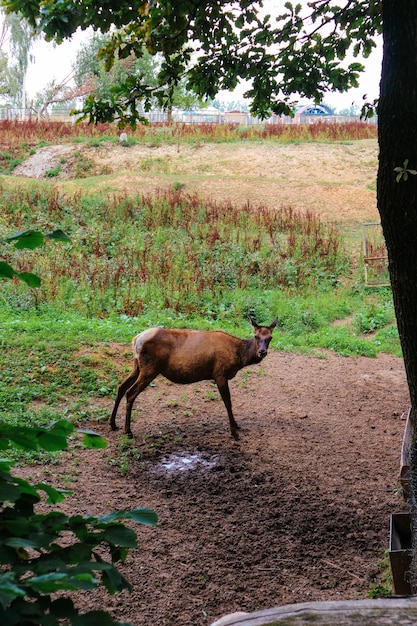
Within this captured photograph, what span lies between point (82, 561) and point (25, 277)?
64 cm

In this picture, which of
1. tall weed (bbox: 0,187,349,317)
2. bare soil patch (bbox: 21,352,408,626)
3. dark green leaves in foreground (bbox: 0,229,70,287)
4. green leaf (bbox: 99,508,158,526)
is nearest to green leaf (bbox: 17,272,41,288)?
dark green leaves in foreground (bbox: 0,229,70,287)

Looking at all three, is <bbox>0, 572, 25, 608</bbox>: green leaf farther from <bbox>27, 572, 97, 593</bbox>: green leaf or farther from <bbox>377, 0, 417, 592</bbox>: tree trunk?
<bbox>377, 0, 417, 592</bbox>: tree trunk

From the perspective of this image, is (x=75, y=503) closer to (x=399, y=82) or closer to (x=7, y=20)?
(x=399, y=82)

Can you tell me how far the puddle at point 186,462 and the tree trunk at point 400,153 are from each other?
340 cm

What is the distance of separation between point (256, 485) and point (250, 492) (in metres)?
0.19

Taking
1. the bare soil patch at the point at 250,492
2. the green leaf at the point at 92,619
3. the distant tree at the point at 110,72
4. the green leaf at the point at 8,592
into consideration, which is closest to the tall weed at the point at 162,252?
the bare soil patch at the point at 250,492

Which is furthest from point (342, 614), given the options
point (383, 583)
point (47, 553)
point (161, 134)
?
point (161, 134)

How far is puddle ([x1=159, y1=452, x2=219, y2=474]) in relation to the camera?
7.08 m

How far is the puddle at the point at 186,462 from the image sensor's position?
7.08 metres

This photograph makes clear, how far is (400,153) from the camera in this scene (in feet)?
12.3

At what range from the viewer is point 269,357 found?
11375mm

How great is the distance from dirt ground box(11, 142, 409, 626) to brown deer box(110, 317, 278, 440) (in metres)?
0.51

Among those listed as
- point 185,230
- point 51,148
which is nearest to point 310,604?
point 185,230

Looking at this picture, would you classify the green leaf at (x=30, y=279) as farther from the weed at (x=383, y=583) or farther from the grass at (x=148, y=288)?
the grass at (x=148, y=288)
